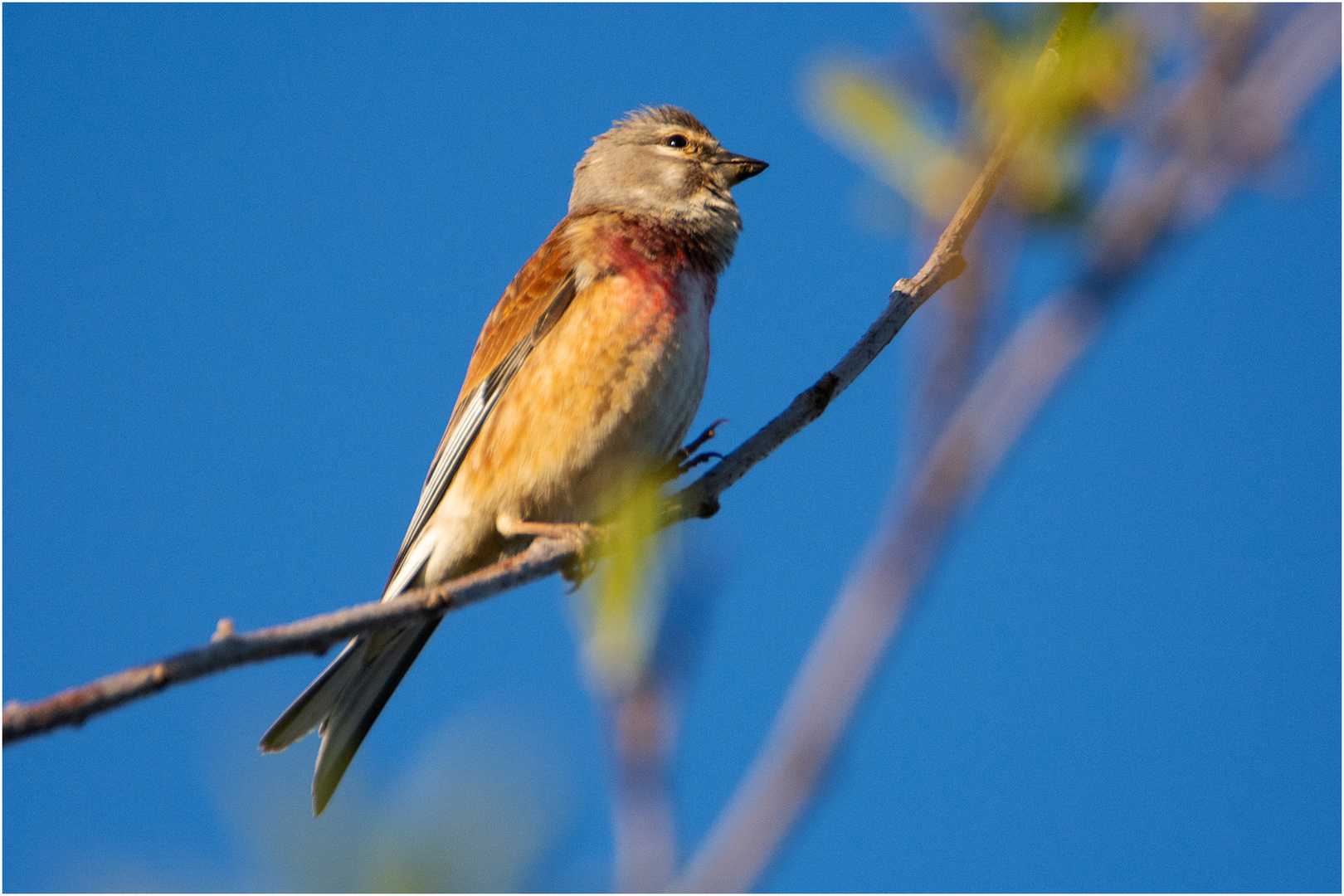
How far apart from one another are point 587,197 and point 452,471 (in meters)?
1.90

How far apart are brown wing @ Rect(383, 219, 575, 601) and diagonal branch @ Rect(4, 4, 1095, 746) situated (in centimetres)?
104

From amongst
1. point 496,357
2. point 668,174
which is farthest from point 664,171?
point 496,357

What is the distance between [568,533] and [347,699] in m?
1.03

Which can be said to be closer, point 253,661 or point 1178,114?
point 253,661

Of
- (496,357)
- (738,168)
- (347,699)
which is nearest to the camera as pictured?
(347,699)

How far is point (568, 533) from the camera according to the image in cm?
431

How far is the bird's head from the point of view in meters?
5.53

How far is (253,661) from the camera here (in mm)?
2369

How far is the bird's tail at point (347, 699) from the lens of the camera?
12.9ft

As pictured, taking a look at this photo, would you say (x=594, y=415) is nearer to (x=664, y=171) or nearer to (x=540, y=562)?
(x=540, y=562)

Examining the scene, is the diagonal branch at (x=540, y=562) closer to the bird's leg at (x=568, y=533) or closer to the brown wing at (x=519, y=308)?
the bird's leg at (x=568, y=533)

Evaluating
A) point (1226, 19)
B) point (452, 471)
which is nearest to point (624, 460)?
point (452, 471)

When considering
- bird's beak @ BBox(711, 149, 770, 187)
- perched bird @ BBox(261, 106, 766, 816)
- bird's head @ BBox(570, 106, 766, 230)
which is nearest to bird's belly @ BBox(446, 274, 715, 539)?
perched bird @ BBox(261, 106, 766, 816)

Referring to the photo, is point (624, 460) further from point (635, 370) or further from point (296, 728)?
point (296, 728)
